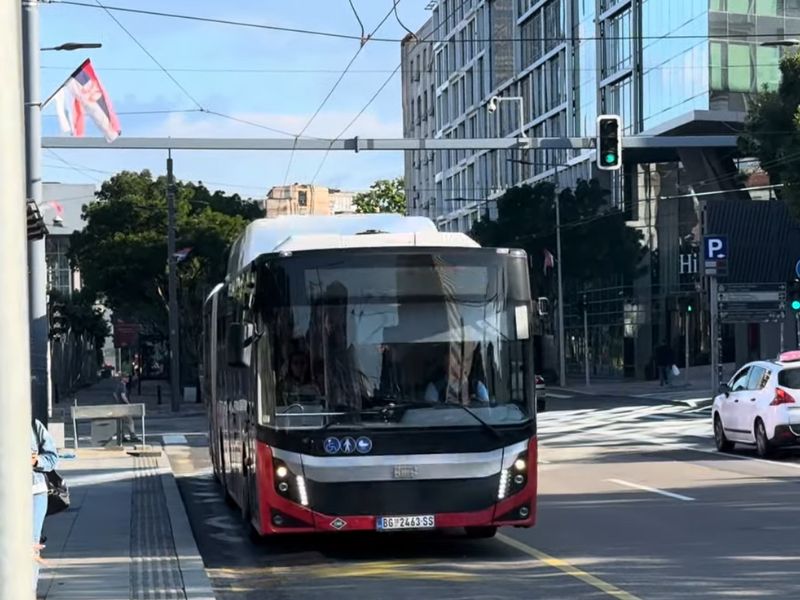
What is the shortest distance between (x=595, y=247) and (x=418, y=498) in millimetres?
53556

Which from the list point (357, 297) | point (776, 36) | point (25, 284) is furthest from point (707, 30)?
point (25, 284)

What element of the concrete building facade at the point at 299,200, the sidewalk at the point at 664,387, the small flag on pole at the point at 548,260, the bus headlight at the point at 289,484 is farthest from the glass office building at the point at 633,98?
the concrete building facade at the point at 299,200

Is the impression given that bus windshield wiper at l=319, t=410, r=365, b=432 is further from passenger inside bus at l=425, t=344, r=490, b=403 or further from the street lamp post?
the street lamp post

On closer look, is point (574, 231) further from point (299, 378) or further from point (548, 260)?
point (299, 378)

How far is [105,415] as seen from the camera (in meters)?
29.5

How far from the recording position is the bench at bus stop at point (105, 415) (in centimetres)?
2906

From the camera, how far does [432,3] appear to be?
359 feet

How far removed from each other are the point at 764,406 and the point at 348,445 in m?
12.7

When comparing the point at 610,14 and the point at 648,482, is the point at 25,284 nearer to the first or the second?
the point at 648,482

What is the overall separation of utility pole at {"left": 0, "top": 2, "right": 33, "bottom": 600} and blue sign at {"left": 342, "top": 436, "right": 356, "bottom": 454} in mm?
7825

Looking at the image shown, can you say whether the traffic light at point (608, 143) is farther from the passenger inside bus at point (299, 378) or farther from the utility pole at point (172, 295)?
the utility pole at point (172, 295)

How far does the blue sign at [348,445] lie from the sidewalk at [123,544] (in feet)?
5.05

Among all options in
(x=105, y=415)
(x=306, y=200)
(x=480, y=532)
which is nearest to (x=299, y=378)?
(x=480, y=532)

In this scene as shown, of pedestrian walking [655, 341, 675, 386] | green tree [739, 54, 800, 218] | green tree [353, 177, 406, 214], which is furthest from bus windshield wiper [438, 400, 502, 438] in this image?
green tree [353, 177, 406, 214]
